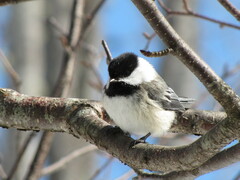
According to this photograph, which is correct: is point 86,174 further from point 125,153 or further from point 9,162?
point 125,153

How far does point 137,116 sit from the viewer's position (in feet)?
7.78

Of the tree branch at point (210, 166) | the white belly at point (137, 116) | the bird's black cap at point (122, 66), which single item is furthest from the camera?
the bird's black cap at point (122, 66)

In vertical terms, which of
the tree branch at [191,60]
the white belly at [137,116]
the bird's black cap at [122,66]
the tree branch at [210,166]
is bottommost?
the tree branch at [210,166]

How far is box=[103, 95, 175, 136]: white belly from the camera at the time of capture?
234cm

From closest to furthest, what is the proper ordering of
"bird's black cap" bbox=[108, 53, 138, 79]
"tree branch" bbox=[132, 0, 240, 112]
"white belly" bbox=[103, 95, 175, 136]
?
"tree branch" bbox=[132, 0, 240, 112] → "white belly" bbox=[103, 95, 175, 136] → "bird's black cap" bbox=[108, 53, 138, 79]

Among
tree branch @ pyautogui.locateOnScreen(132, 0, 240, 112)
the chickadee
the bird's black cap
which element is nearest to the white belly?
the chickadee

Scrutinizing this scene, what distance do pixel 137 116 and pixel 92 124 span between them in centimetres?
47

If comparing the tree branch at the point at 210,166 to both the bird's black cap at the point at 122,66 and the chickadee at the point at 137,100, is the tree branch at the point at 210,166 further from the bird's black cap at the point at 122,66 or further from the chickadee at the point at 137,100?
the bird's black cap at the point at 122,66

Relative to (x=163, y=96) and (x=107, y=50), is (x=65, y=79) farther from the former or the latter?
(x=163, y=96)

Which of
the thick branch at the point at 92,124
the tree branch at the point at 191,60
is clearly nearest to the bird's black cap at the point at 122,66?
the thick branch at the point at 92,124

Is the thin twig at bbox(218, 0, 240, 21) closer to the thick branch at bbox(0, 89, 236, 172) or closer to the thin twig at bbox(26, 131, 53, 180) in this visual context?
the thick branch at bbox(0, 89, 236, 172)

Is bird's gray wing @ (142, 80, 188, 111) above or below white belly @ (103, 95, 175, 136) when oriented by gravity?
above

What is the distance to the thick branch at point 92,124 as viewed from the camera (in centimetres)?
158

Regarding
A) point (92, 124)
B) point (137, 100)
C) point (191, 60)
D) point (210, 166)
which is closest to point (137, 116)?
point (137, 100)
